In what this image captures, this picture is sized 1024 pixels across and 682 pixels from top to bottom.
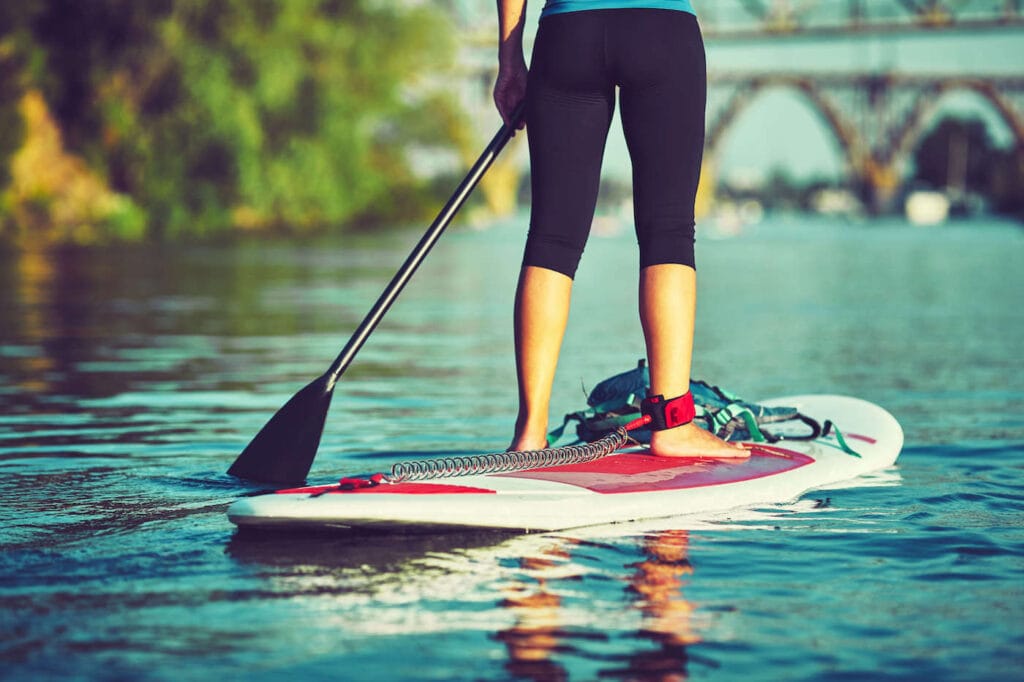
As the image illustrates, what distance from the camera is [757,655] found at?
241cm

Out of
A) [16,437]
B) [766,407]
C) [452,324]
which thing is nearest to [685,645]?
[766,407]

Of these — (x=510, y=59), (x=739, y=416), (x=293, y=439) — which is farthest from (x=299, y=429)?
(x=739, y=416)

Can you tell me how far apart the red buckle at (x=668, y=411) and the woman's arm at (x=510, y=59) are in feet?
2.80

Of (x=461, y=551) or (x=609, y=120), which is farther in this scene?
(x=609, y=120)

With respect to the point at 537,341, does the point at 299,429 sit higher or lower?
lower

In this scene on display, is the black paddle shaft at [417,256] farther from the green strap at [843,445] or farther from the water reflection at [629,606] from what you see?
the green strap at [843,445]

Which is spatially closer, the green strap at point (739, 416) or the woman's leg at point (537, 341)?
the woman's leg at point (537, 341)

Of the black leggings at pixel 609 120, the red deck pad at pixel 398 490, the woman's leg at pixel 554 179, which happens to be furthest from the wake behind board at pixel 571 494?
the black leggings at pixel 609 120

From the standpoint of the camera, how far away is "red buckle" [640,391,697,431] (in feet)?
13.0

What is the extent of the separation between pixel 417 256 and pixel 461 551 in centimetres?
122

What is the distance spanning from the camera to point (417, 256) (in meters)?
4.22

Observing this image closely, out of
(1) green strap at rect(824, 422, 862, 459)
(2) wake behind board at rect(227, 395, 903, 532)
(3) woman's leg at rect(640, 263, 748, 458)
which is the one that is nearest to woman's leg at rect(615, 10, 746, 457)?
(3) woman's leg at rect(640, 263, 748, 458)

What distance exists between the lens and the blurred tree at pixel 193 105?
99.9 feet

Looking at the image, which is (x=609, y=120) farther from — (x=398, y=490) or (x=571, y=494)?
(x=398, y=490)
